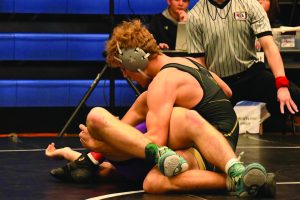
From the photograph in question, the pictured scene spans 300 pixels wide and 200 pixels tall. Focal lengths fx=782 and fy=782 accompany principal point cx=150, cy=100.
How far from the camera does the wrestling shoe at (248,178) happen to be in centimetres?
350

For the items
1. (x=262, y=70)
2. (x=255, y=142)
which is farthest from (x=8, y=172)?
(x=255, y=142)

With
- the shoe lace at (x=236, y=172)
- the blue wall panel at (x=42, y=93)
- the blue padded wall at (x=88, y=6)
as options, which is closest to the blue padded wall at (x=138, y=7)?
the blue padded wall at (x=88, y=6)

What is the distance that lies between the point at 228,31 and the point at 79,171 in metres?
1.49

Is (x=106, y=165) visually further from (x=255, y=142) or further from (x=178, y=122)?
(x=255, y=142)

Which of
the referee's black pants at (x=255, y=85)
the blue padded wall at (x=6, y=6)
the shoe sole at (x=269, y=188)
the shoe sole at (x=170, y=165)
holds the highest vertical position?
the blue padded wall at (x=6, y=6)

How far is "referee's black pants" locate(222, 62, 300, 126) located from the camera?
497 centimetres

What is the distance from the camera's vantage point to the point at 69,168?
423 cm

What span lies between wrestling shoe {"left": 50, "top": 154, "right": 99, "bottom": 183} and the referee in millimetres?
1249

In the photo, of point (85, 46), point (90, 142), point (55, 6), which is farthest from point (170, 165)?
point (55, 6)

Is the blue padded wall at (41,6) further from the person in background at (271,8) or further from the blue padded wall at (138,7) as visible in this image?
the person in background at (271,8)

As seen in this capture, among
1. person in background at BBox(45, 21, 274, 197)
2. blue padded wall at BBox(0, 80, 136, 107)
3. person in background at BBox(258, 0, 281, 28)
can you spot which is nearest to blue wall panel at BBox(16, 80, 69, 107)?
blue padded wall at BBox(0, 80, 136, 107)

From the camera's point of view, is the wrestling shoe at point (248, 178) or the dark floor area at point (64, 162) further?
the dark floor area at point (64, 162)

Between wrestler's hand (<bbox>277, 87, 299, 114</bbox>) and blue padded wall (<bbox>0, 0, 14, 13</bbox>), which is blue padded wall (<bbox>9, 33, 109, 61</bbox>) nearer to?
blue padded wall (<bbox>0, 0, 14, 13</bbox>)

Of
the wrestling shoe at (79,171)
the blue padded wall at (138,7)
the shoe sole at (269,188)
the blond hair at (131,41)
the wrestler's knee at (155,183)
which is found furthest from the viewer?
the blue padded wall at (138,7)
